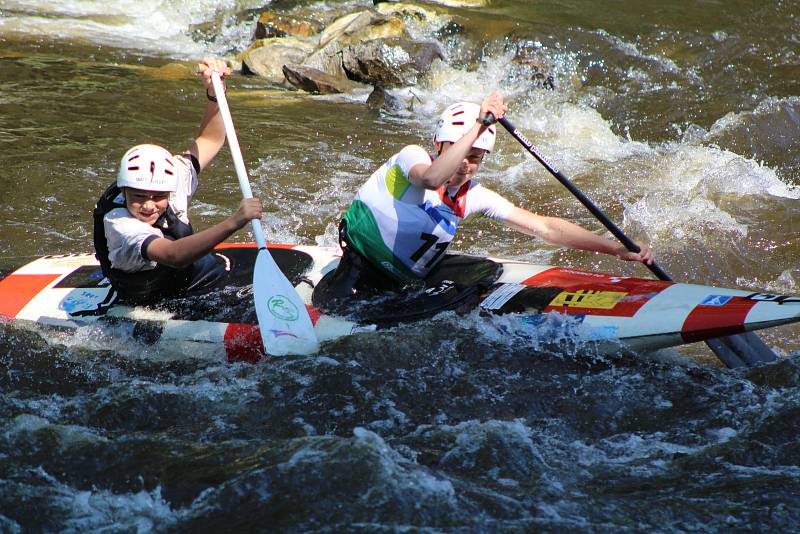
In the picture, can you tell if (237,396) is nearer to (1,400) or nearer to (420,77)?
(1,400)

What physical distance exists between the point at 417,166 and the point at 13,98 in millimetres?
6732

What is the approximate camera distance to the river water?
10.2 feet

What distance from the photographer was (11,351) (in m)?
4.43

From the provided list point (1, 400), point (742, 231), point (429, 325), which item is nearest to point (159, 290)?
point (1, 400)

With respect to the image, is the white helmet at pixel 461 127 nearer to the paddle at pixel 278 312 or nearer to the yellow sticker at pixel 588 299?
the yellow sticker at pixel 588 299

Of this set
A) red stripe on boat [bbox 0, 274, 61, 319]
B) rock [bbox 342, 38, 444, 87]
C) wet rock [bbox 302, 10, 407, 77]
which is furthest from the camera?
wet rock [bbox 302, 10, 407, 77]

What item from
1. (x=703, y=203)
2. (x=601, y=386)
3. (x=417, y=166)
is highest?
(x=417, y=166)

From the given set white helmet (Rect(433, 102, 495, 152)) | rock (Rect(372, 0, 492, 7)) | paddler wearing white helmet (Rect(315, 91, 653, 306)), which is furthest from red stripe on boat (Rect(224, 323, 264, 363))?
rock (Rect(372, 0, 492, 7))

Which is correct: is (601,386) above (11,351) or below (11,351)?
above

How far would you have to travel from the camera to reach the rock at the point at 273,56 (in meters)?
10.6

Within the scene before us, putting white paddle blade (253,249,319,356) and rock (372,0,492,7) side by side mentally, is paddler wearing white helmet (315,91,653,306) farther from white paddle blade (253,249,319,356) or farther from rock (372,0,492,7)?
rock (372,0,492,7)

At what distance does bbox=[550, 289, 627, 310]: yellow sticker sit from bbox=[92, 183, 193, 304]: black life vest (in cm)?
185

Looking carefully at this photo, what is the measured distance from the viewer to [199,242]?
3.82 metres

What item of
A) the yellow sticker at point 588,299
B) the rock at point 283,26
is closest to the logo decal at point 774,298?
the yellow sticker at point 588,299
